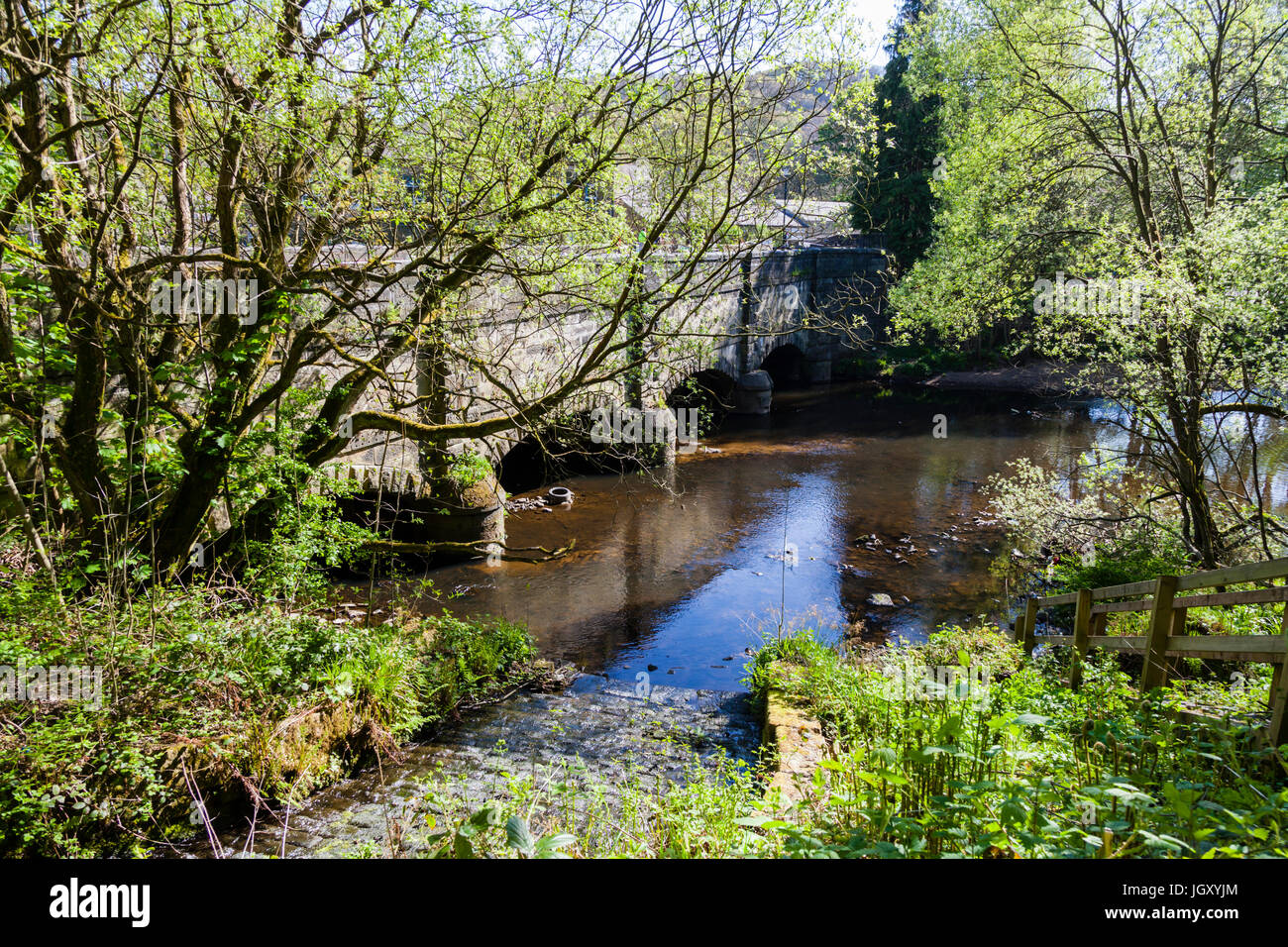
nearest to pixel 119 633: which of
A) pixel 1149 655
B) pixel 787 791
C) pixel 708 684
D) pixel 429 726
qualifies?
pixel 429 726

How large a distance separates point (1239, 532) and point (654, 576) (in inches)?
275

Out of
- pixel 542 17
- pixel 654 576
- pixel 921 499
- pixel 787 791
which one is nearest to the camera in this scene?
pixel 787 791

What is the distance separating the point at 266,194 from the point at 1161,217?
35.2 feet

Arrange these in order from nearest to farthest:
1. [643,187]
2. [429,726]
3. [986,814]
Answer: [986,814], [429,726], [643,187]

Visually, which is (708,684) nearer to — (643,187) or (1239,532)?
(643,187)

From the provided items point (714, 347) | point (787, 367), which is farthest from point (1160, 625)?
point (787, 367)

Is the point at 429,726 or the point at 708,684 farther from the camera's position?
the point at 708,684

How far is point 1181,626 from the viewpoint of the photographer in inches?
181

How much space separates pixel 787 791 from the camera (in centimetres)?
411

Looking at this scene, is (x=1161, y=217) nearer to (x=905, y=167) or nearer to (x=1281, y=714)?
(x=1281, y=714)
